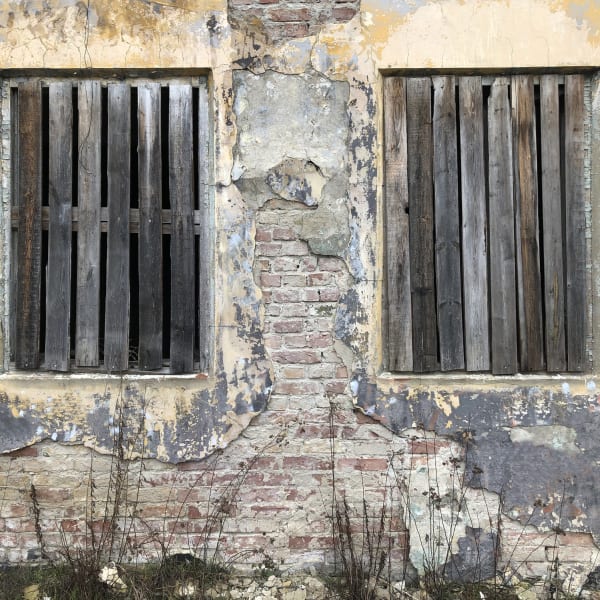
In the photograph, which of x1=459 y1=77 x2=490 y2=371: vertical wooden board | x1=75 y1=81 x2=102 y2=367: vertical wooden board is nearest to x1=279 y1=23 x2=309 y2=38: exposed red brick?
x1=459 y1=77 x2=490 y2=371: vertical wooden board

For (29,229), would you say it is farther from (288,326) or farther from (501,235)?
(501,235)

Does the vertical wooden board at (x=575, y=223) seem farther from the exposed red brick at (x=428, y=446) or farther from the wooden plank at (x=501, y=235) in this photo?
the exposed red brick at (x=428, y=446)

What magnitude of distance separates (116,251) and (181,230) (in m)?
0.35

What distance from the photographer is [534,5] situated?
10.5 ft

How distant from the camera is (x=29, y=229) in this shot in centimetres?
328

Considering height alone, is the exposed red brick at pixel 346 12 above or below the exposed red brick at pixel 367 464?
above

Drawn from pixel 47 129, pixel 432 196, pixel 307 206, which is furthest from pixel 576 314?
pixel 47 129

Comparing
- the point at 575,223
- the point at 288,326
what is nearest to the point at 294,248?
the point at 288,326

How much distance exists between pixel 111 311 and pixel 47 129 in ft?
3.40

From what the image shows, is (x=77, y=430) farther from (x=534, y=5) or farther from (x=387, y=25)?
(x=534, y=5)

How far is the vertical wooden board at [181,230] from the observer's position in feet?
10.8

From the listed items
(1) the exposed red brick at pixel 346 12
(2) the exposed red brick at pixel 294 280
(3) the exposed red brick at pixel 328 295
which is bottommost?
(3) the exposed red brick at pixel 328 295

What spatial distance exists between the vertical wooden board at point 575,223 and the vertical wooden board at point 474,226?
16.6 inches

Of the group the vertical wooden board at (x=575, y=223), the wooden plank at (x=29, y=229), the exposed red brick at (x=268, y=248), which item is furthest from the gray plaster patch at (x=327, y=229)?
the wooden plank at (x=29, y=229)
